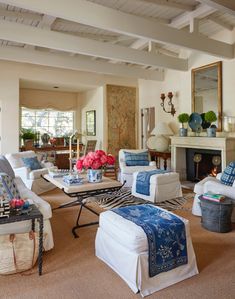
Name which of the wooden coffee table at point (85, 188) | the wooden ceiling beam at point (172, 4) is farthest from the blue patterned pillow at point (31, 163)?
the wooden ceiling beam at point (172, 4)

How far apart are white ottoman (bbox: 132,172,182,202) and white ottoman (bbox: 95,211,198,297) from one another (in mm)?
1963

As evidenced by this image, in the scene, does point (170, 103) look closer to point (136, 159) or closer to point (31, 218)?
point (136, 159)

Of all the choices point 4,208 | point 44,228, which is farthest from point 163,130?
point 4,208

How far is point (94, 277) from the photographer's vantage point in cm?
224

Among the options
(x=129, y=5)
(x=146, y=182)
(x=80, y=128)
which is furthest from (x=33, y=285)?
(x=80, y=128)

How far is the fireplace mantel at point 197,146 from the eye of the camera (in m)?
5.06

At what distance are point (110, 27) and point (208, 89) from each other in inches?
117

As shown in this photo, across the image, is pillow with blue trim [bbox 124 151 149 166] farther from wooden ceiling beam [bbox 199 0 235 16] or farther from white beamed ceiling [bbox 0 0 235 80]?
wooden ceiling beam [bbox 199 0 235 16]

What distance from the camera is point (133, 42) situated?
634 cm

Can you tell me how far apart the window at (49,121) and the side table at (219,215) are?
710 centimetres

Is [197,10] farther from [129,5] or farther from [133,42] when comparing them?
[133,42]

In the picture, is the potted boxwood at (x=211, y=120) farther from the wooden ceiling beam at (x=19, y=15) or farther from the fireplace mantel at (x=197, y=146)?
the wooden ceiling beam at (x=19, y=15)

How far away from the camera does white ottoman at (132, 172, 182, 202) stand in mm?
4320

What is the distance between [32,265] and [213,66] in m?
5.27
